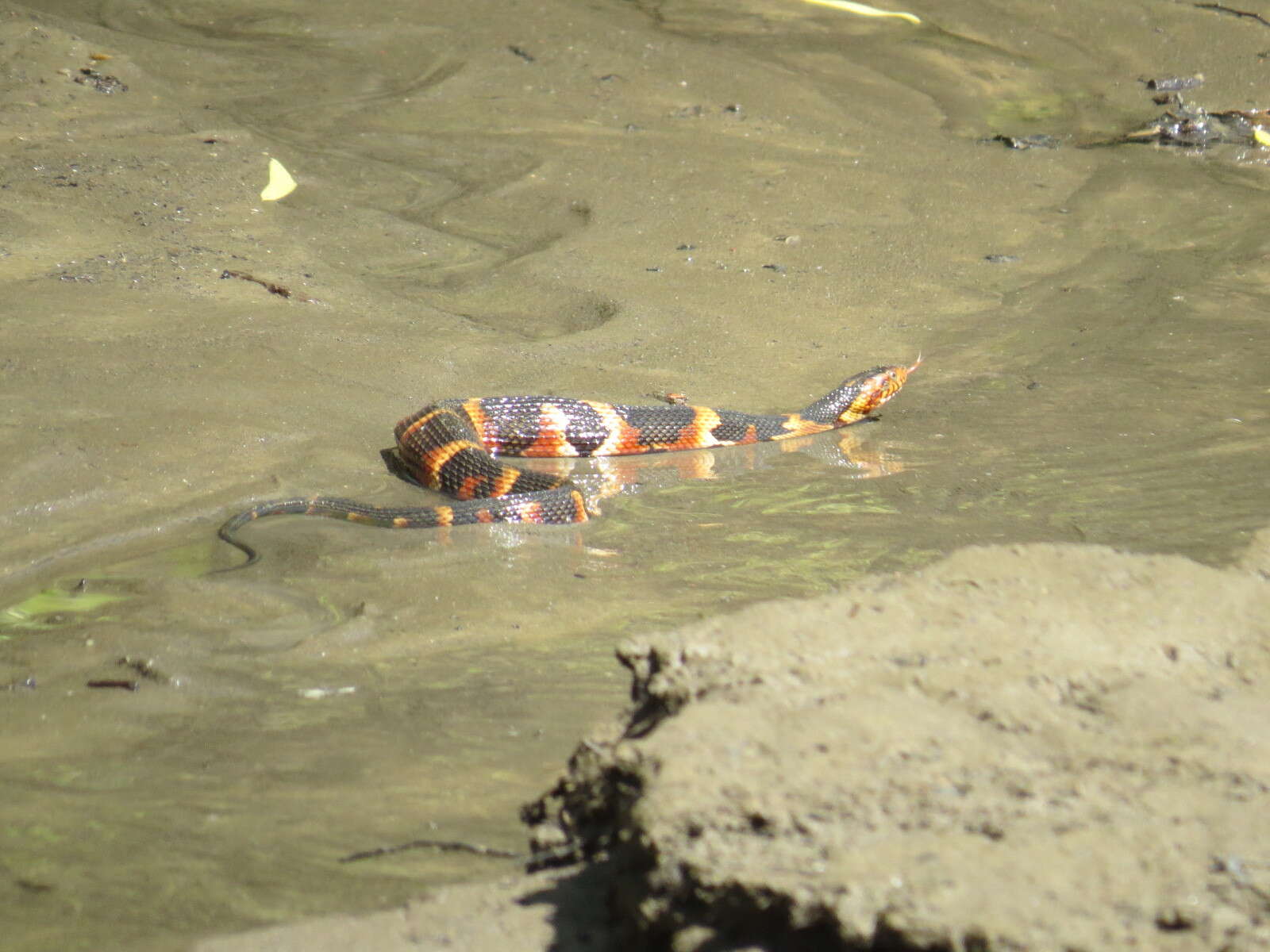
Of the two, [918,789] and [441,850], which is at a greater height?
[918,789]

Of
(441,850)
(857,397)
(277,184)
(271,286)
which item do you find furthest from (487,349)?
(441,850)

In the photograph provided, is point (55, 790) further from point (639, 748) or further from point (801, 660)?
point (801, 660)

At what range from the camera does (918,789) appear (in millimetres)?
2004

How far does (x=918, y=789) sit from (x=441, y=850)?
3.59 ft

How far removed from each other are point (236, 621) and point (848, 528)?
2.50m

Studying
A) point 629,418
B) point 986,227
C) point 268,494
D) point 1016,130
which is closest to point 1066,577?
point 268,494

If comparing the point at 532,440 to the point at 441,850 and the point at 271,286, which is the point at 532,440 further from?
the point at 441,850

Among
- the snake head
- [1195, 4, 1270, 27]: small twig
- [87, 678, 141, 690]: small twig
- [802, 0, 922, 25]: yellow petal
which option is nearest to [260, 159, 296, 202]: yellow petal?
the snake head

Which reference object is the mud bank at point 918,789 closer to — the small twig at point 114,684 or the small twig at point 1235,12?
the small twig at point 114,684

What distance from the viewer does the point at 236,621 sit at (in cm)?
406

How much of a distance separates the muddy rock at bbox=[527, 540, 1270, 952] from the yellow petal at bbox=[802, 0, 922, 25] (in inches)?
446

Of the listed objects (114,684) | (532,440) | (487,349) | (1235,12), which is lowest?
(532,440)

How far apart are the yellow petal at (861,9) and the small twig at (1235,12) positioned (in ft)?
9.31

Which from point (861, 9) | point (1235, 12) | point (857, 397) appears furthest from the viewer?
point (861, 9)
